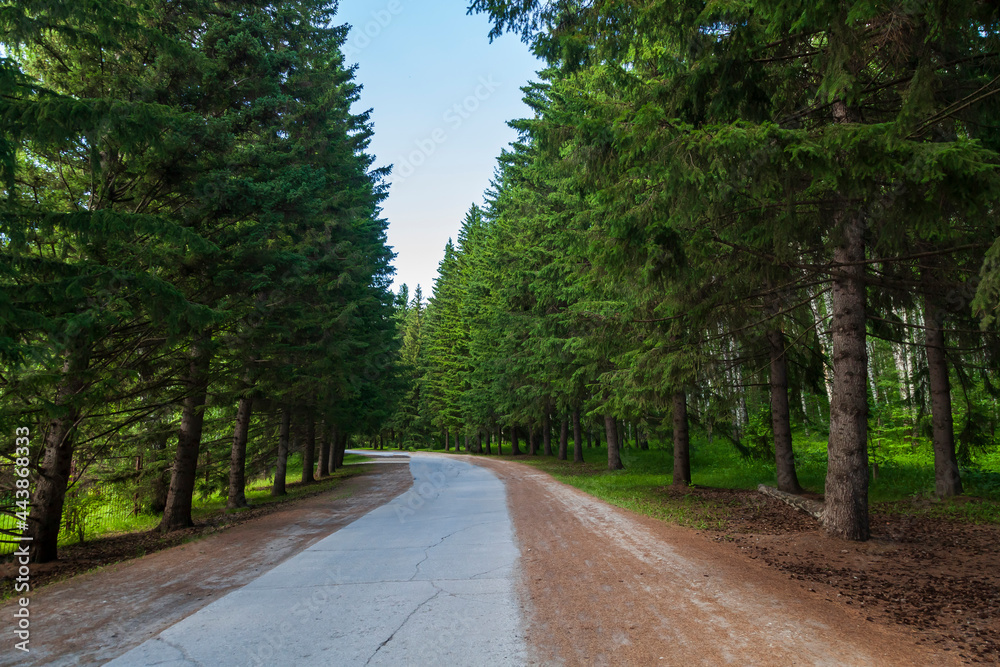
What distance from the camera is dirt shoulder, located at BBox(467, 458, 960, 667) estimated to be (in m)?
3.60

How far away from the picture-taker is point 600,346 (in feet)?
44.6

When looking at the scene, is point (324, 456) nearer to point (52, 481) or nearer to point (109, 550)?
point (109, 550)

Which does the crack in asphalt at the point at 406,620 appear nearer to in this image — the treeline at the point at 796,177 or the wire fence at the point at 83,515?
the treeline at the point at 796,177

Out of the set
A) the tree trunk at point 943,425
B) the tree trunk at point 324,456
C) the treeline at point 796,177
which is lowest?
the tree trunk at point 324,456

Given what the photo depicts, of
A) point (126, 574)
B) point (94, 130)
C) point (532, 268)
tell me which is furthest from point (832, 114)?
point (532, 268)

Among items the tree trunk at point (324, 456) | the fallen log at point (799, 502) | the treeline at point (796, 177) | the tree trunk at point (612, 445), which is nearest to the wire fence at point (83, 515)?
the tree trunk at point (324, 456)

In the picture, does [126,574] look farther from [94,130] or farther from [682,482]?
[682,482]

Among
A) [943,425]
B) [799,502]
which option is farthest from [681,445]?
[943,425]

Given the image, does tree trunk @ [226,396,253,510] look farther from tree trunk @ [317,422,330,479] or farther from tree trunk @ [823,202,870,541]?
tree trunk @ [823,202,870,541]

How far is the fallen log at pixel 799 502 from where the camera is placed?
7.84 meters

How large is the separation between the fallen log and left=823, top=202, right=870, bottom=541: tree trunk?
0.53 meters

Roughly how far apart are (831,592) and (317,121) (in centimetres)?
1847

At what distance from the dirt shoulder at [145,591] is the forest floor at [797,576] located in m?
3.60

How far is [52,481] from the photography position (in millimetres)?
8297
